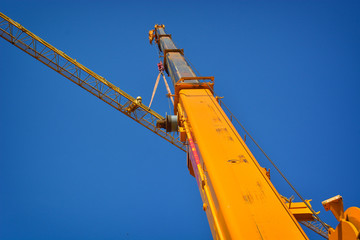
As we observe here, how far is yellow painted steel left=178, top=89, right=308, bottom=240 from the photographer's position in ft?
9.53

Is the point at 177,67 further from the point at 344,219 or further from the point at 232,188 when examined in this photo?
the point at 344,219

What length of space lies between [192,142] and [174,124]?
6.70ft

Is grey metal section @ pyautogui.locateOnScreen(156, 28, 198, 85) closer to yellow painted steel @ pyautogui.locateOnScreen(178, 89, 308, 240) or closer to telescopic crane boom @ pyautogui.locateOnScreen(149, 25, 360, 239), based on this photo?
telescopic crane boom @ pyautogui.locateOnScreen(149, 25, 360, 239)

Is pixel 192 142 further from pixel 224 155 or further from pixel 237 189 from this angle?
pixel 237 189

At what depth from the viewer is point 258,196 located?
331 cm

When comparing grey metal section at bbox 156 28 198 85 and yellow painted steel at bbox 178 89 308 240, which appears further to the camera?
grey metal section at bbox 156 28 198 85

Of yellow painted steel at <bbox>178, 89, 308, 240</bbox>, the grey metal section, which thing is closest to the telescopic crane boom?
yellow painted steel at <bbox>178, 89, 308, 240</bbox>

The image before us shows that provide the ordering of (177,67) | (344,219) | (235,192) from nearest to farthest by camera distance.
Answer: (344,219)
(235,192)
(177,67)

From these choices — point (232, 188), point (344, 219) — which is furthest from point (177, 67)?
point (344, 219)

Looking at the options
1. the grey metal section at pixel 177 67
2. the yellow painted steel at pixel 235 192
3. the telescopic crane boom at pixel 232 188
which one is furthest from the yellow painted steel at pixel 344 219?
the grey metal section at pixel 177 67

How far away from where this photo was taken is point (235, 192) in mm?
3338

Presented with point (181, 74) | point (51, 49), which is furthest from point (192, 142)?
point (51, 49)

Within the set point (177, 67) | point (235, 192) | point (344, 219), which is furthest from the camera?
point (177, 67)

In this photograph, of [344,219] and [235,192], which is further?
[235,192]
